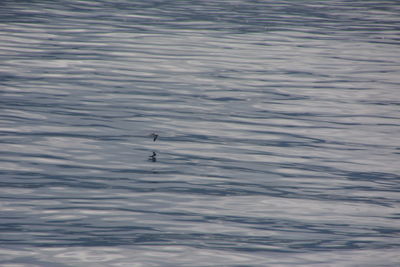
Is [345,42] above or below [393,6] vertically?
below

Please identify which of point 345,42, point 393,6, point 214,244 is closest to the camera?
point 214,244

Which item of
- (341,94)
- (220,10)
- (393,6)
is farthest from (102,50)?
(393,6)

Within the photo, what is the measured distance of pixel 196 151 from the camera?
9.16 meters

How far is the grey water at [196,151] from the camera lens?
624 cm

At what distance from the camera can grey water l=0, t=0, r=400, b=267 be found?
20.5 feet

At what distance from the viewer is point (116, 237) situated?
6.29 metres

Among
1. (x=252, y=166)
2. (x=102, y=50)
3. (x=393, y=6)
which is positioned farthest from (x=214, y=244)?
(x=393, y=6)

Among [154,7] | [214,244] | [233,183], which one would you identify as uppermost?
[154,7]

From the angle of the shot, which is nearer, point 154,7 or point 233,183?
point 233,183

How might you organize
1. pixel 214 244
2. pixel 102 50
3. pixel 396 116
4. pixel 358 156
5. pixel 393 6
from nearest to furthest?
pixel 214 244, pixel 358 156, pixel 396 116, pixel 102 50, pixel 393 6

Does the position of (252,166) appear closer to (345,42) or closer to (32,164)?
(32,164)

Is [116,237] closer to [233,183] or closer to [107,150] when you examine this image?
[233,183]

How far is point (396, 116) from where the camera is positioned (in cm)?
1128

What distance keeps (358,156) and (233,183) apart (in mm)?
2024
